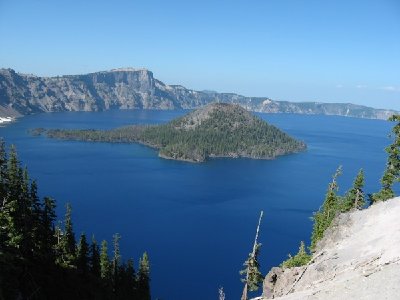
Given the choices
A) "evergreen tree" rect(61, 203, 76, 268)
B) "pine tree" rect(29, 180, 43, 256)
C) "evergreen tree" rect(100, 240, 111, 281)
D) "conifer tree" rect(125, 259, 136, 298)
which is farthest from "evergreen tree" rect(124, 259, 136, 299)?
"pine tree" rect(29, 180, 43, 256)

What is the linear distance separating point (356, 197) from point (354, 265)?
3376cm

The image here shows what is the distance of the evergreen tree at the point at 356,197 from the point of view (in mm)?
67412

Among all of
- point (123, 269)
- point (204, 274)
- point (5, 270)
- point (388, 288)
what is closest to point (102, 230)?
point (204, 274)

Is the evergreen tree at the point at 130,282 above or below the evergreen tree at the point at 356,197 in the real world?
below

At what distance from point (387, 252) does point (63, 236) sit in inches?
1945

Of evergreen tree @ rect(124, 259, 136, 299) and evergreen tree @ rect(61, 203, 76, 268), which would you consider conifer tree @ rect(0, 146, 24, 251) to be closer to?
evergreen tree @ rect(61, 203, 76, 268)

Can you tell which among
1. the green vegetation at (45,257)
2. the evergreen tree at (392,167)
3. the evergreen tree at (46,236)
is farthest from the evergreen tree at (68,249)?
the evergreen tree at (392,167)

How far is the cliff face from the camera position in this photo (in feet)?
94.1

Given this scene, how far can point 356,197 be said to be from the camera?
2680 inches

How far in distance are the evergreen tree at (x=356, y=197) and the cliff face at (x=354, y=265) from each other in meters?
15.0

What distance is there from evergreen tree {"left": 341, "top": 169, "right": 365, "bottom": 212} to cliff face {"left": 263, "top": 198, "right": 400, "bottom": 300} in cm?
1497

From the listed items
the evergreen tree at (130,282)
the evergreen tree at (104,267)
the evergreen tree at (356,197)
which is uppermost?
the evergreen tree at (356,197)

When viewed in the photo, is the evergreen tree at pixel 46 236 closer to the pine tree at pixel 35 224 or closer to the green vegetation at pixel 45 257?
the green vegetation at pixel 45 257

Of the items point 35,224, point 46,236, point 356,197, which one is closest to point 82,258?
point 46,236
